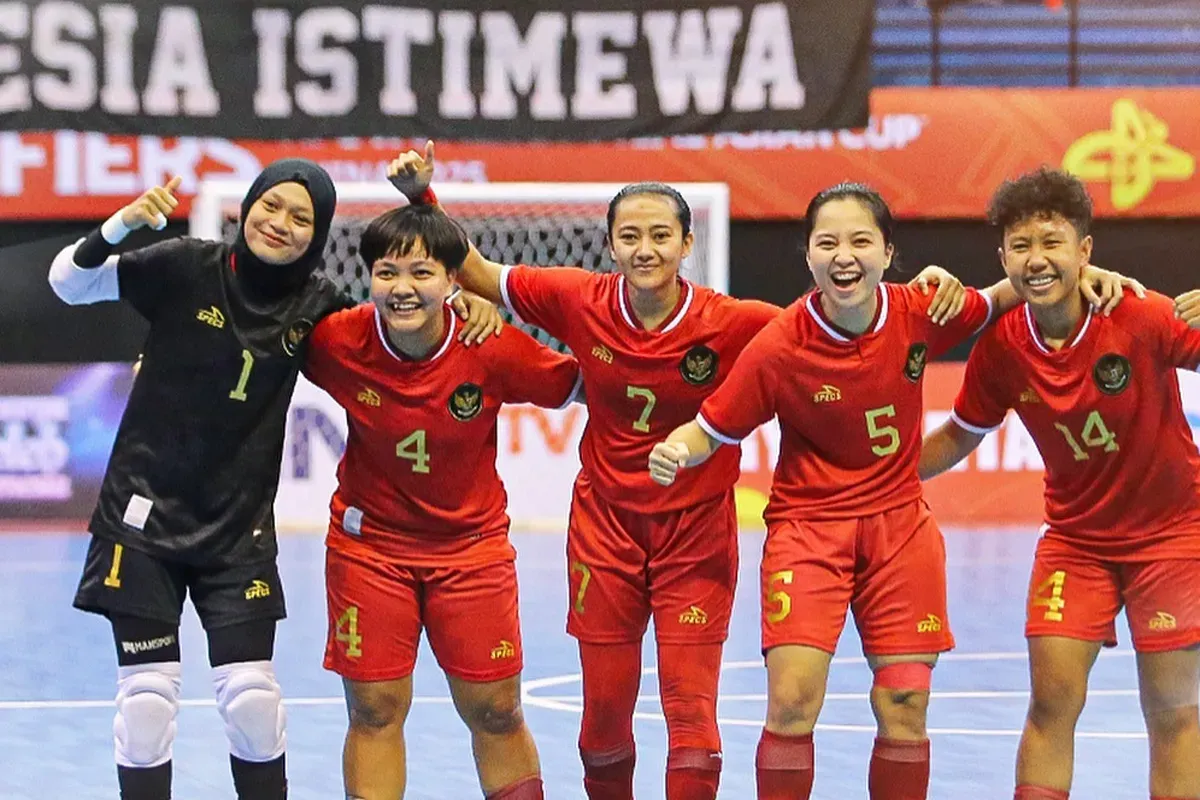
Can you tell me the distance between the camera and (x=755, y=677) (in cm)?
785

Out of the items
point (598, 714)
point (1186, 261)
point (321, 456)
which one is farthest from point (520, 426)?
point (598, 714)

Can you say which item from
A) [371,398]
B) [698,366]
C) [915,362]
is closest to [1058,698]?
[915,362]

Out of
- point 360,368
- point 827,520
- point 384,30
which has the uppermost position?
point 384,30

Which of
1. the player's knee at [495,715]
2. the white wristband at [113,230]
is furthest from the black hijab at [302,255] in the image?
the player's knee at [495,715]

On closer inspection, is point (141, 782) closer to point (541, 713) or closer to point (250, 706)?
point (250, 706)

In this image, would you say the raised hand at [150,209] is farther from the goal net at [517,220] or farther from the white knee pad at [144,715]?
the goal net at [517,220]

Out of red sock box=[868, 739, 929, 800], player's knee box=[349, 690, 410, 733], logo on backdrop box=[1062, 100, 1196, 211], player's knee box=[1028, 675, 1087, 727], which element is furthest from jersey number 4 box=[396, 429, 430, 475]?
logo on backdrop box=[1062, 100, 1196, 211]

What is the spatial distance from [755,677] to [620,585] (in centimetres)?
298

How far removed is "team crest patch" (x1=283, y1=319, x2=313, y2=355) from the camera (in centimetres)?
492

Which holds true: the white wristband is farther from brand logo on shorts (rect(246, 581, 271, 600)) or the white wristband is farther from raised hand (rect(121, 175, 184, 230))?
brand logo on shorts (rect(246, 581, 271, 600))

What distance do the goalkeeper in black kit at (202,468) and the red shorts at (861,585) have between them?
1.46 m

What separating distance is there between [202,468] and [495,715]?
3.60 feet

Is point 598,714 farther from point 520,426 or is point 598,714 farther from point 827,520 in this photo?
point 520,426

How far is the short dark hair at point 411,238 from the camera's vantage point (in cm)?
487
